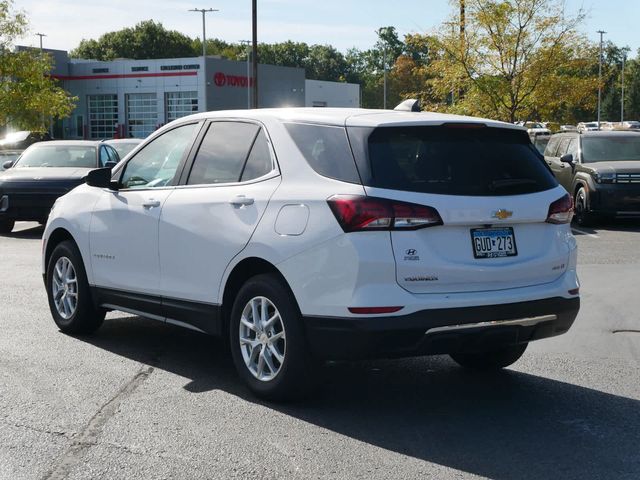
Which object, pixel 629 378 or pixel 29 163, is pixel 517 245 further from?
pixel 29 163

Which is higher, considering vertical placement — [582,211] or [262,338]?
[262,338]

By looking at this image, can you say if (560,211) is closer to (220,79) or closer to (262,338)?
(262,338)

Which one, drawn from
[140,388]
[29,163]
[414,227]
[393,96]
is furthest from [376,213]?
[393,96]

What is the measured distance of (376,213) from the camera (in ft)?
17.3

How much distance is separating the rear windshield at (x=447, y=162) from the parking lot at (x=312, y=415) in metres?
1.31

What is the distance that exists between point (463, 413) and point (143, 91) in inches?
3007

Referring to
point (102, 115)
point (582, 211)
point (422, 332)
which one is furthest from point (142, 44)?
point (422, 332)

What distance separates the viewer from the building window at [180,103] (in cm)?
7769

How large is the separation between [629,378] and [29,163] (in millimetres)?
13690

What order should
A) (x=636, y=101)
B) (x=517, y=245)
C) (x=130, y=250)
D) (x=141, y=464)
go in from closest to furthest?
(x=141, y=464) < (x=517, y=245) < (x=130, y=250) < (x=636, y=101)

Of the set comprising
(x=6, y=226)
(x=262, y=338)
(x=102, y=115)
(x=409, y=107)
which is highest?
(x=102, y=115)

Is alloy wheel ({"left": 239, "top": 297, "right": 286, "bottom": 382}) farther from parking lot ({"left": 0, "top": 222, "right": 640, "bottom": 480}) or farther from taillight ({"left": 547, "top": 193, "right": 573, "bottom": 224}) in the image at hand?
taillight ({"left": 547, "top": 193, "right": 573, "bottom": 224})

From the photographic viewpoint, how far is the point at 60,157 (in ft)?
58.9

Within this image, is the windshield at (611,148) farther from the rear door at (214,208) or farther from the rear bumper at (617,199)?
the rear door at (214,208)
